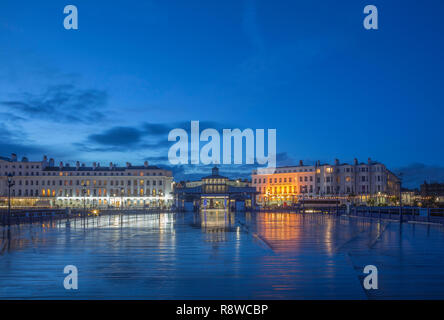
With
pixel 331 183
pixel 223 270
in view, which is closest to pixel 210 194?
pixel 331 183

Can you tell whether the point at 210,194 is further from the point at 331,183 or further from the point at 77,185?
the point at 77,185

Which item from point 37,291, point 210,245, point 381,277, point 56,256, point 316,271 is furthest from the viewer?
point 210,245

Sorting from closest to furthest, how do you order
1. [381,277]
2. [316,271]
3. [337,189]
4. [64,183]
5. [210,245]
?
[381,277] → [316,271] → [210,245] → [337,189] → [64,183]

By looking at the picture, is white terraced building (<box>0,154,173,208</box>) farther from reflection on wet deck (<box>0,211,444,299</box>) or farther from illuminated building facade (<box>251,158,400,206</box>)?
reflection on wet deck (<box>0,211,444,299</box>)

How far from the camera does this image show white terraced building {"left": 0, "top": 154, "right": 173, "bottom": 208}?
461ft

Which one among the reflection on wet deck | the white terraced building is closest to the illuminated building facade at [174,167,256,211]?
the white terraced building

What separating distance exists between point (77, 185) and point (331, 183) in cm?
8356

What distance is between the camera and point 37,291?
10.1m

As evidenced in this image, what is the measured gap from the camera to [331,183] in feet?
433

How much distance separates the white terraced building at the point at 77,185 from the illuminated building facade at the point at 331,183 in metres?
37.1

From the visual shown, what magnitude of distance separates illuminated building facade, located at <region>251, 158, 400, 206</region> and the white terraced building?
37147mm
